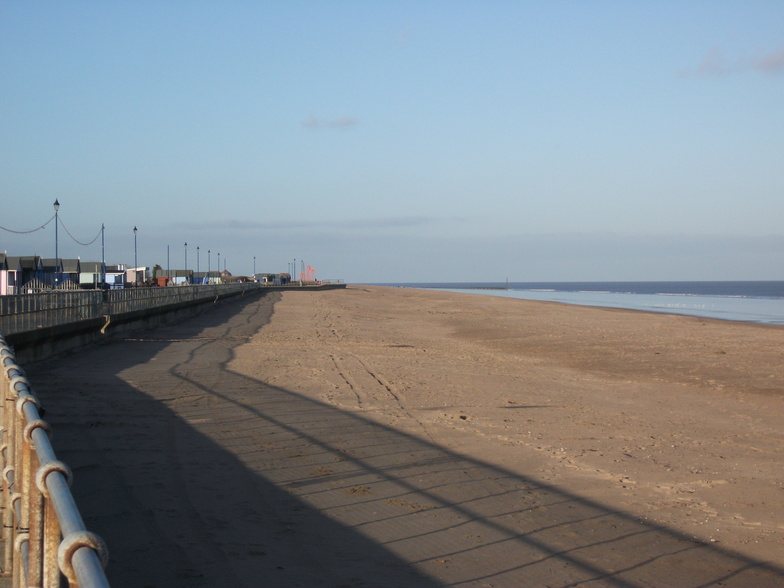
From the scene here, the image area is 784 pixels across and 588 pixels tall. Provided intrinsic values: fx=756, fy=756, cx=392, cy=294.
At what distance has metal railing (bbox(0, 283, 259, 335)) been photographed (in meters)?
13.0

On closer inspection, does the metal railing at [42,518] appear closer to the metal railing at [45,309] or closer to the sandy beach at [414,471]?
the sandy beach at [414,471]

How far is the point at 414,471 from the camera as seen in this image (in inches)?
299

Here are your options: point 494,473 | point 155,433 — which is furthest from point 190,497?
point 494,473

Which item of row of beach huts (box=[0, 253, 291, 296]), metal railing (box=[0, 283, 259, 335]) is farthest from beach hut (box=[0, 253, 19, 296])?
metal railing (box=[0, 283, 259, 335])

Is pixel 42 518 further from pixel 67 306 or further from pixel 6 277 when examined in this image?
pixel 6 277

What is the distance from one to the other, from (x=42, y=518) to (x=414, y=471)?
5.43 meters

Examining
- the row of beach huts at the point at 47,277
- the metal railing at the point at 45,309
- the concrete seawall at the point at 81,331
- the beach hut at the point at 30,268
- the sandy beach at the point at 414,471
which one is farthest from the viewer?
the beach hut at the point at 30,268

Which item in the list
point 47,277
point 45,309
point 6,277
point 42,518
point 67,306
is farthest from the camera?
point 47,277

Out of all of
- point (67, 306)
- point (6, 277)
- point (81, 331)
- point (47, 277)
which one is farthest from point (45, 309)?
point (47, 277)

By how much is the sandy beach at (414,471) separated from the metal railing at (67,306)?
0.95 m

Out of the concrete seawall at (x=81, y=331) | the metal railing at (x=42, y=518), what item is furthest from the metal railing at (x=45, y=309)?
the metal railing at (x=42, y=518)

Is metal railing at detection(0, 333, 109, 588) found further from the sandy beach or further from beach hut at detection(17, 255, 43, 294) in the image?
beach hut at detection(17, 255, 43, 294)

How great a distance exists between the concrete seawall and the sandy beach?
1.74ft

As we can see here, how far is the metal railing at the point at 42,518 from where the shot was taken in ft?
5.47
